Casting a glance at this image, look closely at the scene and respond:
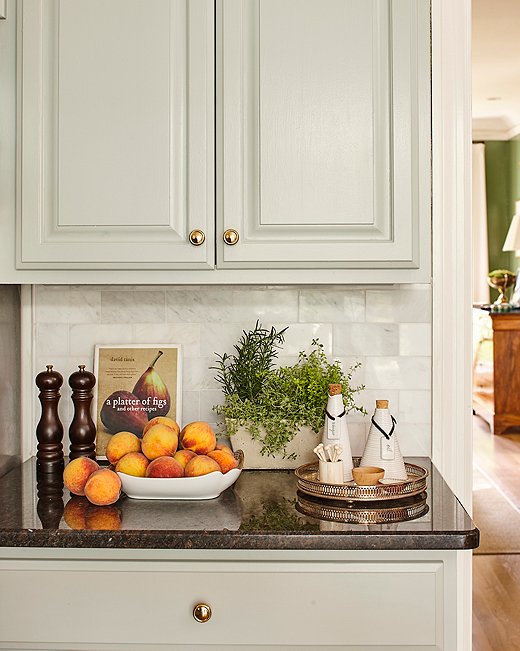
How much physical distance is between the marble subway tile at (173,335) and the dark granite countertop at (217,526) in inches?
20.0

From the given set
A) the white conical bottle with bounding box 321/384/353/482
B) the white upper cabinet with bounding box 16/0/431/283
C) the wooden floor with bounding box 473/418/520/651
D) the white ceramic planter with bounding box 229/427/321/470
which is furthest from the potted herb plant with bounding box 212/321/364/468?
the wooden floor with bounding box 473/418/520/651

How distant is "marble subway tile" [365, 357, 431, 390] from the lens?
2137 mm

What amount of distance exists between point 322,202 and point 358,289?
0.43m

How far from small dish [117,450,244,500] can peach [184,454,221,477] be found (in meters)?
0.01

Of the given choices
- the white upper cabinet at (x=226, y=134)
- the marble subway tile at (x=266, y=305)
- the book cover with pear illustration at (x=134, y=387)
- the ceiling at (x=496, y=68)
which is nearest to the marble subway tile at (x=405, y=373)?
the marble subway tile at (x=266, y=305)

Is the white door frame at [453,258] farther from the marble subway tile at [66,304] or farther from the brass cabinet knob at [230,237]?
the marble subway tile at [66,304]

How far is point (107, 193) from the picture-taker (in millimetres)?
1785

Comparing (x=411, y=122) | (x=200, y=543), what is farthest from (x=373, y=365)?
(x=200, y=543)

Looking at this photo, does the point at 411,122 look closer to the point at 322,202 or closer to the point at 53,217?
the point at 322,202

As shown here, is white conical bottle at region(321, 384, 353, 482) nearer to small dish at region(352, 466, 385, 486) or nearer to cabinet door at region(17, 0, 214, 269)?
small dish at region(352, 466, 385, 486)

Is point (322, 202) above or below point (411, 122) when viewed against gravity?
below

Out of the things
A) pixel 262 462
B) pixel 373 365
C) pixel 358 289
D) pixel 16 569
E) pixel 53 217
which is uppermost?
pixel 53 217

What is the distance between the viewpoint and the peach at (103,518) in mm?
1553

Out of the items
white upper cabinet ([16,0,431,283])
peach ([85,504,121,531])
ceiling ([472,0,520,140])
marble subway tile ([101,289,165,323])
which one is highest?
ceiling ([472,0,520,140])
